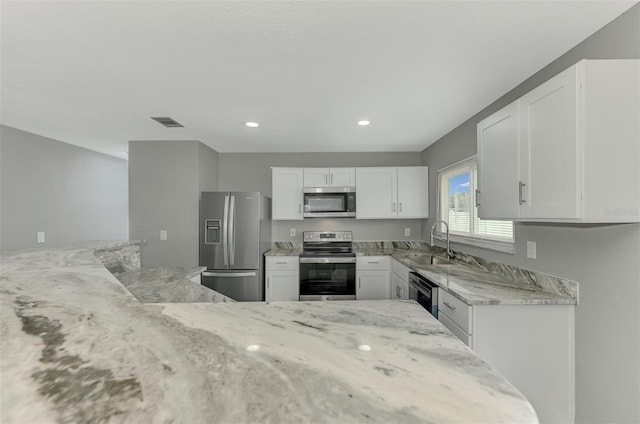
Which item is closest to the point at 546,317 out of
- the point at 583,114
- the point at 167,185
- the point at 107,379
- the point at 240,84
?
the point at 583,114

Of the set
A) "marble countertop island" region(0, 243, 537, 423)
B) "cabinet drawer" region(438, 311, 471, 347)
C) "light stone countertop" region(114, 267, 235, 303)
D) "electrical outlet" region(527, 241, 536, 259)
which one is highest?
"electrical outlet" region(527, 241, 536, 259)

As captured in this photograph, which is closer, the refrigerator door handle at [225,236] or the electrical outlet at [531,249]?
the electrical outlet at [531,249]

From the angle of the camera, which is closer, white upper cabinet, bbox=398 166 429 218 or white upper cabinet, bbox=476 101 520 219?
white upper cabinet, bbox=476 101 520 219

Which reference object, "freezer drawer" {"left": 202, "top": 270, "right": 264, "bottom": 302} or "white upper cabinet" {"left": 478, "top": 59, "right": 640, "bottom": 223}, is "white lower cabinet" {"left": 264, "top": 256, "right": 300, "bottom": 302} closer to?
"freezer drawer" {"left": 202, "top": 270, "right": 264, "bottom": 302}

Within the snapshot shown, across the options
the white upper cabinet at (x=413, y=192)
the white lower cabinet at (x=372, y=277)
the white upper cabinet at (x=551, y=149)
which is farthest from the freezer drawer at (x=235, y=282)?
the white upper cabinet at (x=551, y=149)

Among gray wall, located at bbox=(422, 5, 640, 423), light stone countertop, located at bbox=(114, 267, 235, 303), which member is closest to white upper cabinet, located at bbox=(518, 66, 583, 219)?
gray wall, located at bbox=(422, 5, 640, 423)

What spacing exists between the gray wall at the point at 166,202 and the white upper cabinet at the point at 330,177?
1457mm

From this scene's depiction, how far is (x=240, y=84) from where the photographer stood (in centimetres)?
206

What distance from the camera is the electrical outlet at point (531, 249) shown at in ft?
6.63

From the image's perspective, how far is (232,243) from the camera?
3568mm

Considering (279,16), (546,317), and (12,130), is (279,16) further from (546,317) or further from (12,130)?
(12,130)

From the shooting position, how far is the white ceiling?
4.44 ft

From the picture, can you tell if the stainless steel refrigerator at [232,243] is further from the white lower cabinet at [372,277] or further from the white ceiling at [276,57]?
the white lower cabinet at [372,277]

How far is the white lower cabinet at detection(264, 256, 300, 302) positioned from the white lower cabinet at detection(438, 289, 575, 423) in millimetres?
2307
